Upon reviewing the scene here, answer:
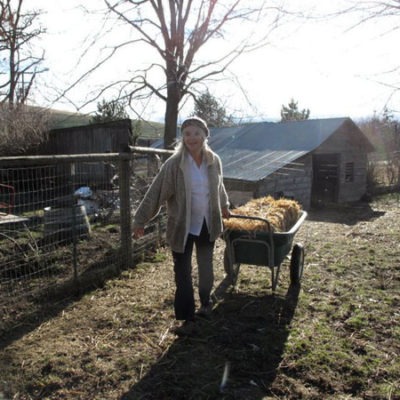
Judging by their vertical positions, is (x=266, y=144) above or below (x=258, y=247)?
above

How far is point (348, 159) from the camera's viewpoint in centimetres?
1852

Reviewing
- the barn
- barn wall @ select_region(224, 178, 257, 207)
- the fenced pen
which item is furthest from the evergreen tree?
the fenced pen

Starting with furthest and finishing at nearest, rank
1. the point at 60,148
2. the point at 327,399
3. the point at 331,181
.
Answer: the point at 331,181 → the point at 60,148 → the point at 327,399

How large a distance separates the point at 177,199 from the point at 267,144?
1386cm

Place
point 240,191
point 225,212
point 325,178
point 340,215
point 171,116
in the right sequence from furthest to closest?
point 325,178 → point 240,191 → point 340,215 → point 171,116 → point 225,212

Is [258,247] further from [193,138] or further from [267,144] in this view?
[267,144]

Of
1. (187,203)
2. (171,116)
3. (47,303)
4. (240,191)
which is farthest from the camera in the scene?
(240,191)

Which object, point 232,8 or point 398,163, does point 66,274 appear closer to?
point 232,8

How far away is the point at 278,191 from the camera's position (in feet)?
46.3

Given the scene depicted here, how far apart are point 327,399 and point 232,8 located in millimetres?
10715

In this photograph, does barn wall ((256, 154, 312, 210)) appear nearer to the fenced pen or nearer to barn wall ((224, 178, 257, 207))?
barn wall ((224, 178, 257, 207))

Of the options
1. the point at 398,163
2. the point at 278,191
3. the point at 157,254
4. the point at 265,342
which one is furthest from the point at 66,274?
the point at 398,163

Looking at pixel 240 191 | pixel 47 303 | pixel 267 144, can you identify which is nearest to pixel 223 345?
pixel 47 303

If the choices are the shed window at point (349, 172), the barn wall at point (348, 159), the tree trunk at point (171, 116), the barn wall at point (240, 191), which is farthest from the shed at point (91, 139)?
the shed window at point (349, 172)
